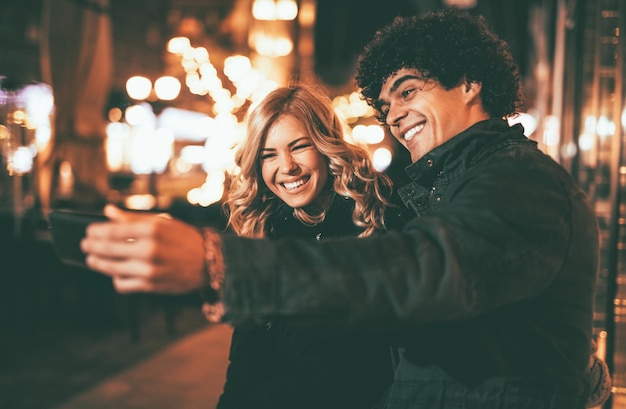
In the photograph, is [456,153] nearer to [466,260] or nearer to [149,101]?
[466,260]

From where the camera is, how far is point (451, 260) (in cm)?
97

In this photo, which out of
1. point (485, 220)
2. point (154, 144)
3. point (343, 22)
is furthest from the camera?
point (343, 22)

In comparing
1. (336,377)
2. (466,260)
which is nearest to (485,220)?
(466,260)

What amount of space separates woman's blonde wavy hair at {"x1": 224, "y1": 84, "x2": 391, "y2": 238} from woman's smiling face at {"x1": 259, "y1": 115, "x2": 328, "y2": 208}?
0.03 meters

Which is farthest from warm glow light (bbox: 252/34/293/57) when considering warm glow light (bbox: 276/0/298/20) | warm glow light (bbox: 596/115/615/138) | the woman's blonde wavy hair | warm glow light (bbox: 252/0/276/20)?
the woman's blonde wavy hair

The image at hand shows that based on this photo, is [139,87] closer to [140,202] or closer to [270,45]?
[140,202]

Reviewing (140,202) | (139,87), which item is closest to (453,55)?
(139,87)

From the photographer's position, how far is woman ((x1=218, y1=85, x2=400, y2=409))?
6.66 ft

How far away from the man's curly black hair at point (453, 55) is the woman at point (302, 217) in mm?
688

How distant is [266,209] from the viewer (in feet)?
8.91

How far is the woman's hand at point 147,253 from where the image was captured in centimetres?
89

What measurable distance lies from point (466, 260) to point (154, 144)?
9170 millimetres

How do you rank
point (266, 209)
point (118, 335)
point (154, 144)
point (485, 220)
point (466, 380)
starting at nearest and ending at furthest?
point (485, 220) < point (466, 380) < point (266, 209) < point (118, 335) < point (154, 144)

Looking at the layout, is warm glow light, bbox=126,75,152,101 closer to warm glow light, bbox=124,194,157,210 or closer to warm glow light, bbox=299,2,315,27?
warm glow light, bbox=124,194,157,210
